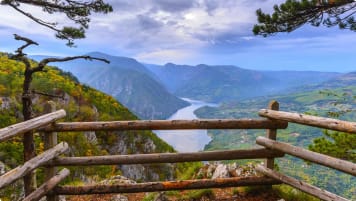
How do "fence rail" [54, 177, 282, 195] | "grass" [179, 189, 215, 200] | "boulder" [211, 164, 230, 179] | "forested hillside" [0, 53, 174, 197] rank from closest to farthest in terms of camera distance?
Result: "fence rail" [54, 177, 282, 195] → "grass" [179, 189, 215, 200] → "boulder" [211, 164, 230, 179] → "forested hillside" [0, 53, 174, 197]

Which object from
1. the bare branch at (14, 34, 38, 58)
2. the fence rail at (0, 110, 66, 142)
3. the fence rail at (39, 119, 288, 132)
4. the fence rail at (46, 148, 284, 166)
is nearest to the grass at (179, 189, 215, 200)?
the fence rail at (46, 148, 284, 166)

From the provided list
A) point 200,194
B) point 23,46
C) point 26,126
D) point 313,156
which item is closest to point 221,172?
point 200,194

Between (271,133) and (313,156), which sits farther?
(271,133)

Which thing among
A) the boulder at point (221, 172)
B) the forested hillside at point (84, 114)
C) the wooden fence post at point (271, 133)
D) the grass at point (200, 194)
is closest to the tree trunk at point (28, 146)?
the grass at point (200, 194)

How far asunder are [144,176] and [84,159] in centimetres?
5527

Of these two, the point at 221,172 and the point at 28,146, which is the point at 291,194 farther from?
the point at 28,146

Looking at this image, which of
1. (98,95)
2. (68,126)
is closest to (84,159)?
(68,126)

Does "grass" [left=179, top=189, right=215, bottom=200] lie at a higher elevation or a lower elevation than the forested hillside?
higher

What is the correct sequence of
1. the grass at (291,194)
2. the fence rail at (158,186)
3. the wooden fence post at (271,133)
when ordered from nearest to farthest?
the fence rail at (158,186) < the grass at (291,194) < the wooden fence post at (271,133)

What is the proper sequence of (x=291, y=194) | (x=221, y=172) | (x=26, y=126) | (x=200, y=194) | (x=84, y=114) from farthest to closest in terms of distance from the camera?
(x=84, y=114) < (x=221, y=172) < (x=200, y=194) < (x=291, y=194) < (x=26, y=126)

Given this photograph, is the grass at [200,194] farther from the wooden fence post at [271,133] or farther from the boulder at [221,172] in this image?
the boulder at [221,172]

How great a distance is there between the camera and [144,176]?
59.4m

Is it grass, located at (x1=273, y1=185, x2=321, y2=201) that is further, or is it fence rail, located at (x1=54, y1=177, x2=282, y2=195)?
grass, located at (x1=273, y1=185, x2=321, y2=201)

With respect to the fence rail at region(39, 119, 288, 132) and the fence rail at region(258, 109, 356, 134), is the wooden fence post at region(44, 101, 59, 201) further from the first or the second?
the fence rail at region(258, 109, 356, 134)
